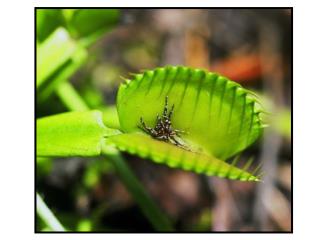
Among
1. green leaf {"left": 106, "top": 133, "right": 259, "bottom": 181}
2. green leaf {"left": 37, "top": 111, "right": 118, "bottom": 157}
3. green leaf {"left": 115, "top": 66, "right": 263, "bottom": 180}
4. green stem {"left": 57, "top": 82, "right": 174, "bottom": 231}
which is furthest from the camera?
green stem {"left": 57, "top": 82, "right": 174, "bottom": 231}

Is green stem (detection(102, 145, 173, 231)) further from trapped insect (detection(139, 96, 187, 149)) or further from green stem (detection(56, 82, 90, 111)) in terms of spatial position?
trapped insect (detection(139, 96, 187, 149))

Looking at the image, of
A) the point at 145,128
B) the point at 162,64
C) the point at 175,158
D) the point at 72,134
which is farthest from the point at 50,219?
the point at 162,64

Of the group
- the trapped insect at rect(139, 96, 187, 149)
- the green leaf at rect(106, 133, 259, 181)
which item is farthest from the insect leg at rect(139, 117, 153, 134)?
the green leaf at rect(106, 133, 259, 181)

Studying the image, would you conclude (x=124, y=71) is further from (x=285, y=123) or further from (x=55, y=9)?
(x=55, y=9)

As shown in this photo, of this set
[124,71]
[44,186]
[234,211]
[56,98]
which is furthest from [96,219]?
[124,71]

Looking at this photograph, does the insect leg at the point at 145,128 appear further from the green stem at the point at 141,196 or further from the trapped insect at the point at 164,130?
the green stem at the point at 141,196

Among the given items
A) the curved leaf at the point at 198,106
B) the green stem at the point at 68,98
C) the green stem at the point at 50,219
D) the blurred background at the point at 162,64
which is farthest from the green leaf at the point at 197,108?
the green stem at the point at 68,98

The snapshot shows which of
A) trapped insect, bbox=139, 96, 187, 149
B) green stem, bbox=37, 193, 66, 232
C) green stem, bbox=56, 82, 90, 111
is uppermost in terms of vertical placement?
green stem, bbox=56, 82, 90, 111

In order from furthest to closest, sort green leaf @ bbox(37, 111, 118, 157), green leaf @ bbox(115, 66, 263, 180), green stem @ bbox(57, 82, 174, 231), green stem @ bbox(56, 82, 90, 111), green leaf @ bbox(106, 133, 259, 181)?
green stem @ bbox(56, 82, 90, 111) < green stem @ bbox(57, 82, 174, 231) < green leaf @ bbox(37, 111, 118, 157) < green leaf @ bbox(115, 66, 263, 180) < green leaf @ bbox(106, 133, 259, 181)
